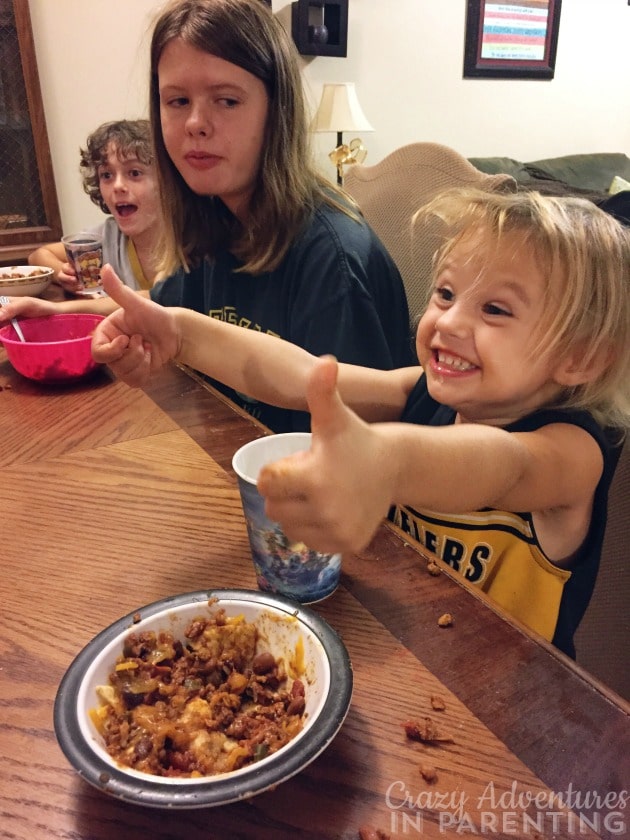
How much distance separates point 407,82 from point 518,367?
3231 mm

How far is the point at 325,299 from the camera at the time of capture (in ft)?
3.87

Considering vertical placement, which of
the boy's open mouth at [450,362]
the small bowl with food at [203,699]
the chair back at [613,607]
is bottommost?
the chair back at [613,607]

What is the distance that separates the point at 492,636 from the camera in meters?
0.57

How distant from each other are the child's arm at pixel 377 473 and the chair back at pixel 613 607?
430mm

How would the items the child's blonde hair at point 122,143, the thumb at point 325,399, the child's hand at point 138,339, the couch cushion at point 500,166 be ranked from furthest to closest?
the couch cushion at point 500,166
the child's blonde hair at point 122,143
the child's hand at point 138,339
the thumb at point 325,399

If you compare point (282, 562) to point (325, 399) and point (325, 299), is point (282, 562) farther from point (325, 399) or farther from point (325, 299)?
point (325, 299)

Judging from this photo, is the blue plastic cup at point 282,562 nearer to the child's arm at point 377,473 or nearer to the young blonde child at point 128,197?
the child's arm at point 377,473

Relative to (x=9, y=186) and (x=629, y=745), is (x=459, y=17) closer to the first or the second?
(x=9, y=186)

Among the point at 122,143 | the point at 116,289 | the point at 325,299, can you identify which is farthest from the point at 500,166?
the point at 116,289

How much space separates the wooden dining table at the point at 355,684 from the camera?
16.9 inches

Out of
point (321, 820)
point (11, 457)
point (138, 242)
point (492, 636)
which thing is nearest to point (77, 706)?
point (321, 820)

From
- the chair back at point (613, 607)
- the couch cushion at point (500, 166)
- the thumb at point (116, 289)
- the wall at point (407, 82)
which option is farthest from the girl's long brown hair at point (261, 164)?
the couch cushion at point (500, 166)

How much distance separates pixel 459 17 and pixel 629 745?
151 inches

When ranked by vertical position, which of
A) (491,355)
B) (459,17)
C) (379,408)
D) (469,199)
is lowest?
(379,408)
